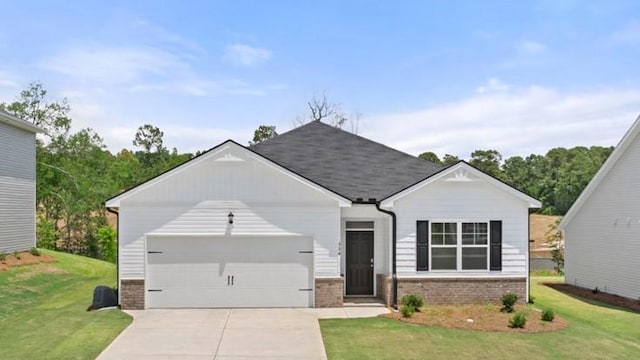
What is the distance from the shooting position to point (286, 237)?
1566 cm

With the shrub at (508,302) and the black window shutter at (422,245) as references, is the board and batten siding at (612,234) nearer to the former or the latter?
the shrub at (508,302)

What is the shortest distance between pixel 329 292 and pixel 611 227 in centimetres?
1027

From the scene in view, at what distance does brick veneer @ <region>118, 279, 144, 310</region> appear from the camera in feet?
49.6

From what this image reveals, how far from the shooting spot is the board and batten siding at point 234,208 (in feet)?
50.0

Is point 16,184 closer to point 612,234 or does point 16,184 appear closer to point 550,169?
point 612,234

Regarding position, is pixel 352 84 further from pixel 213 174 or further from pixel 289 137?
pixel 213 174

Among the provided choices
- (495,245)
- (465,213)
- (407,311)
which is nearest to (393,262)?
(407,311)

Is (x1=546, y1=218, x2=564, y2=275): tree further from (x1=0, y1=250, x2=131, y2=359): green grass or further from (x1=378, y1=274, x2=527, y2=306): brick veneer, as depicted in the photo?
(x1=0, y1=250, x2=131, y2=359): green grass

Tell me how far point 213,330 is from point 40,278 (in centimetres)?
1111

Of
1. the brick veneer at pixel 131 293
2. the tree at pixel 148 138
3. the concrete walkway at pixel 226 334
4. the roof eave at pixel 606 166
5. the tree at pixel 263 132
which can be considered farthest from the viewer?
the tree at pixel 148 138

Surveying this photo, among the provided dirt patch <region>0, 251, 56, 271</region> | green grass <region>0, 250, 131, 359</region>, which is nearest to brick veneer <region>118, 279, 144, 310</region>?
green grass <region>0, 250, 131, 359</region>

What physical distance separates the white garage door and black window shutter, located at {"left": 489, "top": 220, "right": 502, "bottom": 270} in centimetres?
516

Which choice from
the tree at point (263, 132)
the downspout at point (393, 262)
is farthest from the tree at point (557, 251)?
the tree at point (263, 132)

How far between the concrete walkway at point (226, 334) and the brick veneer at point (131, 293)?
0.42 meters
